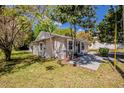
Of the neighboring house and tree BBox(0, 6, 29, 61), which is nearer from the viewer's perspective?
tree BBox(0, 6, 29, 61)

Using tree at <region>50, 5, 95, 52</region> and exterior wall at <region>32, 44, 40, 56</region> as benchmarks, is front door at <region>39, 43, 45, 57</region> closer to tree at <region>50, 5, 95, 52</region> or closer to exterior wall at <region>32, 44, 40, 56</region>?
exterior wall at <region>32, 44, 40, 56</region>

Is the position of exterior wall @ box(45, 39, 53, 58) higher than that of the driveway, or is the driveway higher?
exterior wall @ box(45, 39, 53, 58)

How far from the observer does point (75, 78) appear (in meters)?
6.62

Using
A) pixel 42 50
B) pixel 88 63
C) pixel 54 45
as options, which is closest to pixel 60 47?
pixel 54 45

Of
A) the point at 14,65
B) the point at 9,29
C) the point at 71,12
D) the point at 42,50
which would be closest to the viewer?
the point at 71,12

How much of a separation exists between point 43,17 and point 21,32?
264 cm

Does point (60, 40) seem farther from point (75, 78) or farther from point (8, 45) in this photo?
point (75, 78)

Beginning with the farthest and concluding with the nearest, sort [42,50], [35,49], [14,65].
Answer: [35,49], [42,50], [14,65]

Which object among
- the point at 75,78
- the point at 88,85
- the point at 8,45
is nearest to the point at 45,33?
the point at 8,45

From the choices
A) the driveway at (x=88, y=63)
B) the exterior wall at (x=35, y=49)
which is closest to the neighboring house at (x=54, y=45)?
the exterior wall at (x=35, y=49)

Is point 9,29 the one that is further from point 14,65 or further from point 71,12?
point 71,12

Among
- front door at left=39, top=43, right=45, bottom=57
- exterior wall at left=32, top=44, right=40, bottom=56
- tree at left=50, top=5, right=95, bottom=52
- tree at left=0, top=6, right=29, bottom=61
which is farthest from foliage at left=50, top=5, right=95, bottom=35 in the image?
exterior wall at left=32, top=44, right=40, bottom=56

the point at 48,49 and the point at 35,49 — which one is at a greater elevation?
the point at 48,49

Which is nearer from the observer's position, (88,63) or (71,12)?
(71,12)
